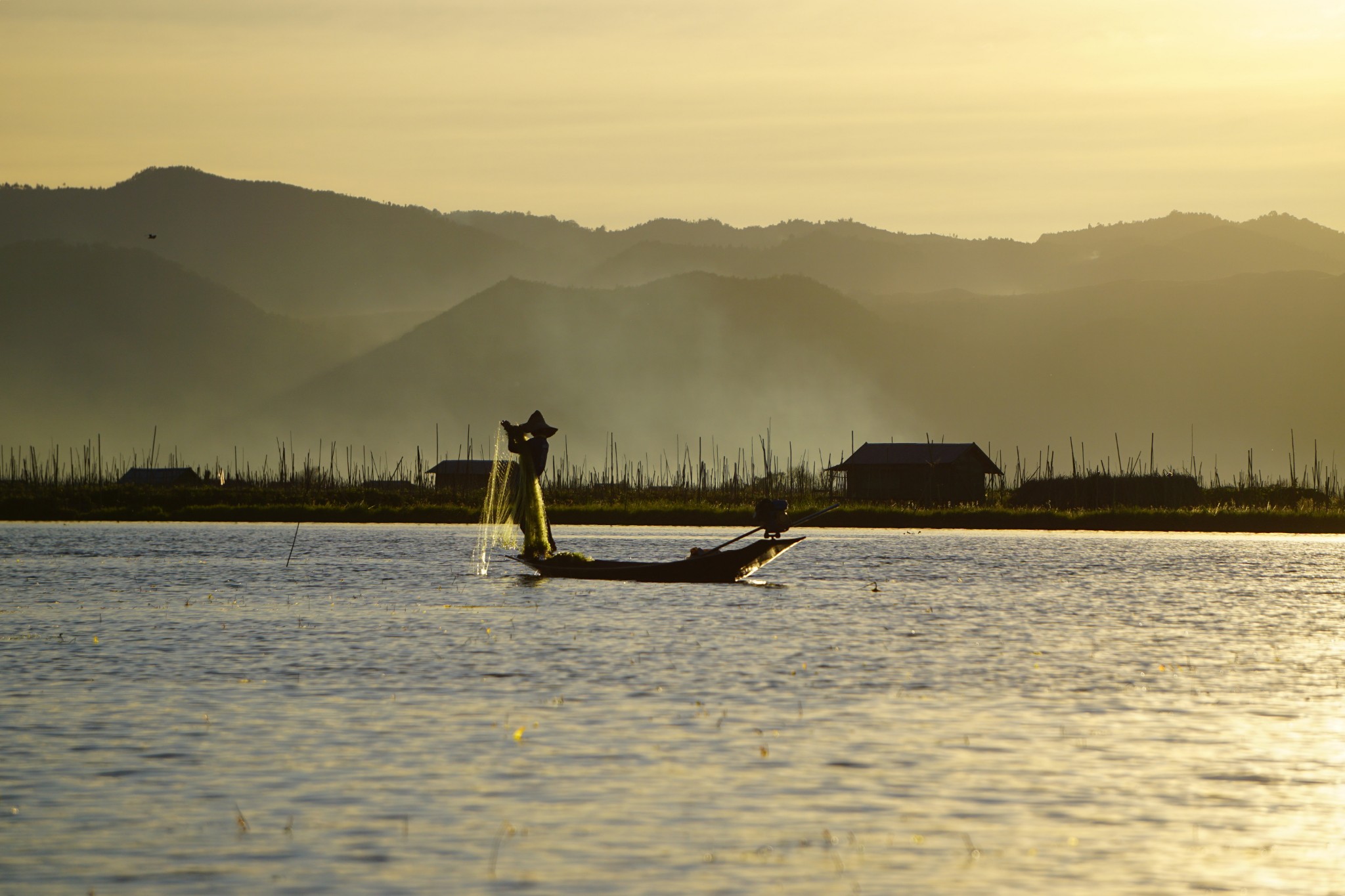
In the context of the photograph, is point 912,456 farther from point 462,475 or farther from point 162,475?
point 162,475

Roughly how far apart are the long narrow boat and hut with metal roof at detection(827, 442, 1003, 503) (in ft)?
210

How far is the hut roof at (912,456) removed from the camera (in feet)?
346

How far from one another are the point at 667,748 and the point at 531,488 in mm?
25351

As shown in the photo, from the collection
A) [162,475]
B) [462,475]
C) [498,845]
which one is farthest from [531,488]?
[162,475]

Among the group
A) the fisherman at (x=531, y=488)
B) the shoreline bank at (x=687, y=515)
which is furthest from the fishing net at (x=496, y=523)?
the shoreline bank at (x=687, y=515)

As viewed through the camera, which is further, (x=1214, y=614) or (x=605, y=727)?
(x=1214, y=614)

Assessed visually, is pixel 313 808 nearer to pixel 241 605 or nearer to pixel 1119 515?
pixel 241 605

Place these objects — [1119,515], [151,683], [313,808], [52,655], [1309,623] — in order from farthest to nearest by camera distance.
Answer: [1119,515] → [1309,623] → [52,655] → [151,683] → [313,808]

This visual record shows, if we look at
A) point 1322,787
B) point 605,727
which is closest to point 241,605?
point 605,727

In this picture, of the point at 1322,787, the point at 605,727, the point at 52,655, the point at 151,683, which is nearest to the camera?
the point at 1322,787

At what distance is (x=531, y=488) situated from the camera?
4294cm

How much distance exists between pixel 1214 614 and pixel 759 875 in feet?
91.1

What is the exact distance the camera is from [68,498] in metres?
98.9

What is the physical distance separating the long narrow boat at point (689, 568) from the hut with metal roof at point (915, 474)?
210 ft
